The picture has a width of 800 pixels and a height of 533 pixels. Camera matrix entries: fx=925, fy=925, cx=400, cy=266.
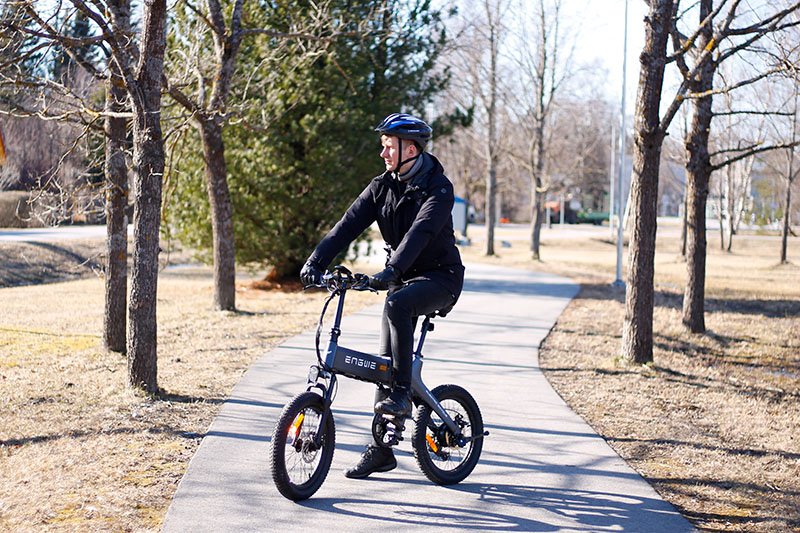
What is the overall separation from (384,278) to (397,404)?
0.82m

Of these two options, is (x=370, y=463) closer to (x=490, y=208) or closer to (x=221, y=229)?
(x=221, y=229)

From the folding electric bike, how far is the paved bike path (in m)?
0.15

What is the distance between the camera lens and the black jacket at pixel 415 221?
5.48 meters

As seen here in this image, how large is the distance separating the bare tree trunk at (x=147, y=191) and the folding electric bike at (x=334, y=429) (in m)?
2.92

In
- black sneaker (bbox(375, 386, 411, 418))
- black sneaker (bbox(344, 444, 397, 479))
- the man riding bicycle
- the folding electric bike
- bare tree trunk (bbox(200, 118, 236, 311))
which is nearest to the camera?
the folding electric bike

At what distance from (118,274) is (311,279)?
604cm

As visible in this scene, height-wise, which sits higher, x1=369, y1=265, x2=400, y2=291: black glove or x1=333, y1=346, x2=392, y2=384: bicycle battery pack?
x1=369, y1=265, x2=400, y2=291: black glove

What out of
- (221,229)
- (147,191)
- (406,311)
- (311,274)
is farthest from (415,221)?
(221,229)

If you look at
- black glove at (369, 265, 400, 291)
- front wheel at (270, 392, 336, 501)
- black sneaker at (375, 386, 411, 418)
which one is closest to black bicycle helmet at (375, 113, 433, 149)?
black glove at (369, 265, 400, 291)

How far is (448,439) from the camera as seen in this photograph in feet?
19.7

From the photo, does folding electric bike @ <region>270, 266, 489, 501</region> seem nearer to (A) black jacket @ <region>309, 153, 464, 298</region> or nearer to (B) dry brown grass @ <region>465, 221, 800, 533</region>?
(A) black jacket @ <region>309, 153, 464, 298</region>

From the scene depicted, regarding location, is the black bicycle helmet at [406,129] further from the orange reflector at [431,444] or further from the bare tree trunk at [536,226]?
the bare tree trunk at [536,226]

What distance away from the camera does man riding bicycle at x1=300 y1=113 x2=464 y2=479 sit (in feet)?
17.8

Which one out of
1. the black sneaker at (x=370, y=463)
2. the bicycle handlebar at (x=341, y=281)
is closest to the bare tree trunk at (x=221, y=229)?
the black sneaker at (x=370, y=463)
